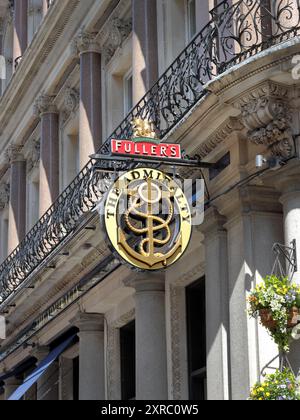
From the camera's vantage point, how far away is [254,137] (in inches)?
621

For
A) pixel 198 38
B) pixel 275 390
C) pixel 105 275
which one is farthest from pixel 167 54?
pixel 275 390

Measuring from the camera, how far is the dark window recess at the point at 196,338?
Result: 19141 mm

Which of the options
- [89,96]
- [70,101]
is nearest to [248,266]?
[89,96]

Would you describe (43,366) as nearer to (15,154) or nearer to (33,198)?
(33,198)

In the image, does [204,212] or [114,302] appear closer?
[204,212]

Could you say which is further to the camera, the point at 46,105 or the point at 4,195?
the point at 4,195

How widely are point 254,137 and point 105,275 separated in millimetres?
6079

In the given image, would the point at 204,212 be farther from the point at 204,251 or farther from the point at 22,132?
the point at 22,132

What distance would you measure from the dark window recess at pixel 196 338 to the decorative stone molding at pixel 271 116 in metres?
3.89

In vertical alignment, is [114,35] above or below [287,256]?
above

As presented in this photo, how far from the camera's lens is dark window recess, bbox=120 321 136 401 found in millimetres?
22062

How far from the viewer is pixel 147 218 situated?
16.7 meters

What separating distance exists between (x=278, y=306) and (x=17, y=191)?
54.6ft

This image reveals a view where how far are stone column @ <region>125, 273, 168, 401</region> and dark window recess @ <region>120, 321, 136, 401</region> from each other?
7.84 feet
